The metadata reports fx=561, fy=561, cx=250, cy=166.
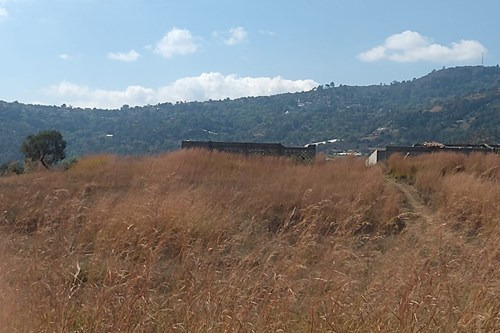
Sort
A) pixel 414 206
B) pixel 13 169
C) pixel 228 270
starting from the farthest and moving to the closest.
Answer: pixel 13 169 < pixel 414 206 < pixel 228 270

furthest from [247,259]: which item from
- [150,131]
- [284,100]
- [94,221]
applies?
[284,100]

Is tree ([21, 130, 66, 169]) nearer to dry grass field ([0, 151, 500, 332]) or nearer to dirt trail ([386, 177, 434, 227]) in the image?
dirt trail ([386, 177, 434, 227])

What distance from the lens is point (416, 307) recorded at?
3309 millimetres

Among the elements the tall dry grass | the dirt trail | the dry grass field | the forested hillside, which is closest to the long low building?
the tall dry grass

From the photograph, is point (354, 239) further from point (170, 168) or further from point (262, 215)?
point (170, 168)

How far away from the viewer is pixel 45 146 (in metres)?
36.8

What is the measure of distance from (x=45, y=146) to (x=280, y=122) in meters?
83.1

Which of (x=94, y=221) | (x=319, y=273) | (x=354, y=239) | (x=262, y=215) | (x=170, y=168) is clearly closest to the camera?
(x=319, y=273)

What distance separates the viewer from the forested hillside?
79.5 m

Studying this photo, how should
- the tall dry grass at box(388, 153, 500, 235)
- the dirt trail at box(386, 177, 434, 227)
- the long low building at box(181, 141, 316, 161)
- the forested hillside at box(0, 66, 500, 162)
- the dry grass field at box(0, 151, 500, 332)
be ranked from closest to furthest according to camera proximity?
the dry grass field at box(0, 151, 500, 332) < the tall dry grass at box(388, 153, 500, 235) < the dirt trail at box(386, 177, 434, 227) < the long low building at box(181, 141, 316, 161) < the forested hillside at box(0, 66, 500, 162)

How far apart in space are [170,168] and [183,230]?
7.41 m

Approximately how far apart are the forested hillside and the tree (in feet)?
30.2

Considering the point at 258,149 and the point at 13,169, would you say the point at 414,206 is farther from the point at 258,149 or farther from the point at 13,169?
the point at 13,169

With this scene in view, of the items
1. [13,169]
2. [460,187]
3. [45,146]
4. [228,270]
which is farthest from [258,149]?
[45,146]
